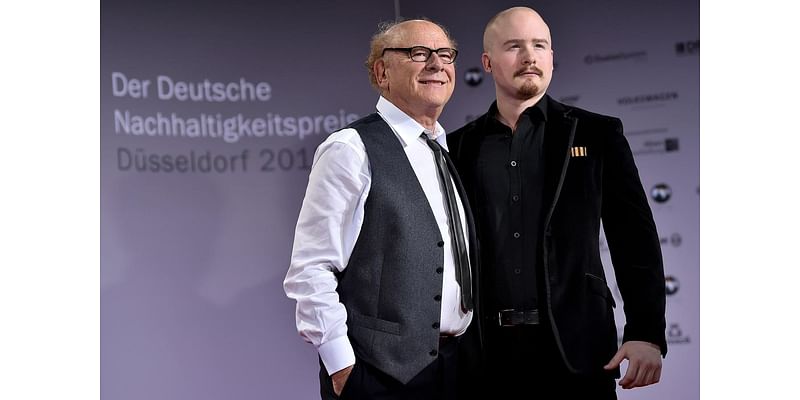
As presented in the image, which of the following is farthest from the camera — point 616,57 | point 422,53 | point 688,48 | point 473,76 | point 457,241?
point 473,76

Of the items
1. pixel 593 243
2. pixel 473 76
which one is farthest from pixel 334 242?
pixel 473 76

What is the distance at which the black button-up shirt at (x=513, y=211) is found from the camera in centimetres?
243

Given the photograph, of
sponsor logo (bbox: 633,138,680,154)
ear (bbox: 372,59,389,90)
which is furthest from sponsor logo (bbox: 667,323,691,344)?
ear (bbox: 372,59,389,90)

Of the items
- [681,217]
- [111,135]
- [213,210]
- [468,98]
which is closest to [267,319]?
[213,210]

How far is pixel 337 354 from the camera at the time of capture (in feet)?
7.27

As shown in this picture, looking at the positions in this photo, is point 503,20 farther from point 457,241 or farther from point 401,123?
point 457,241

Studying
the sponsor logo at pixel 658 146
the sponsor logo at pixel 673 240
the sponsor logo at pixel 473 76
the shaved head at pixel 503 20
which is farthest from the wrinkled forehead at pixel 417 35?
the sponsor logo at pixel 673 240

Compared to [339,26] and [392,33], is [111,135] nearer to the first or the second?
[339,26]

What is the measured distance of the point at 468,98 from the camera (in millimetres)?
3680

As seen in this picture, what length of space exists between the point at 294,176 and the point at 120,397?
3.92 feet

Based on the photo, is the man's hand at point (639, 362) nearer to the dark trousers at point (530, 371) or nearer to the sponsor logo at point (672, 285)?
the dark trousers at point (530, 371)

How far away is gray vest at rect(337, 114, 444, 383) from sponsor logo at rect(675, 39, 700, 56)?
5.14 feet

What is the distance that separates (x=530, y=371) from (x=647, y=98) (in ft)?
4.81

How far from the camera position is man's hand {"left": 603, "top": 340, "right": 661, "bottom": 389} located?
2426 mm
